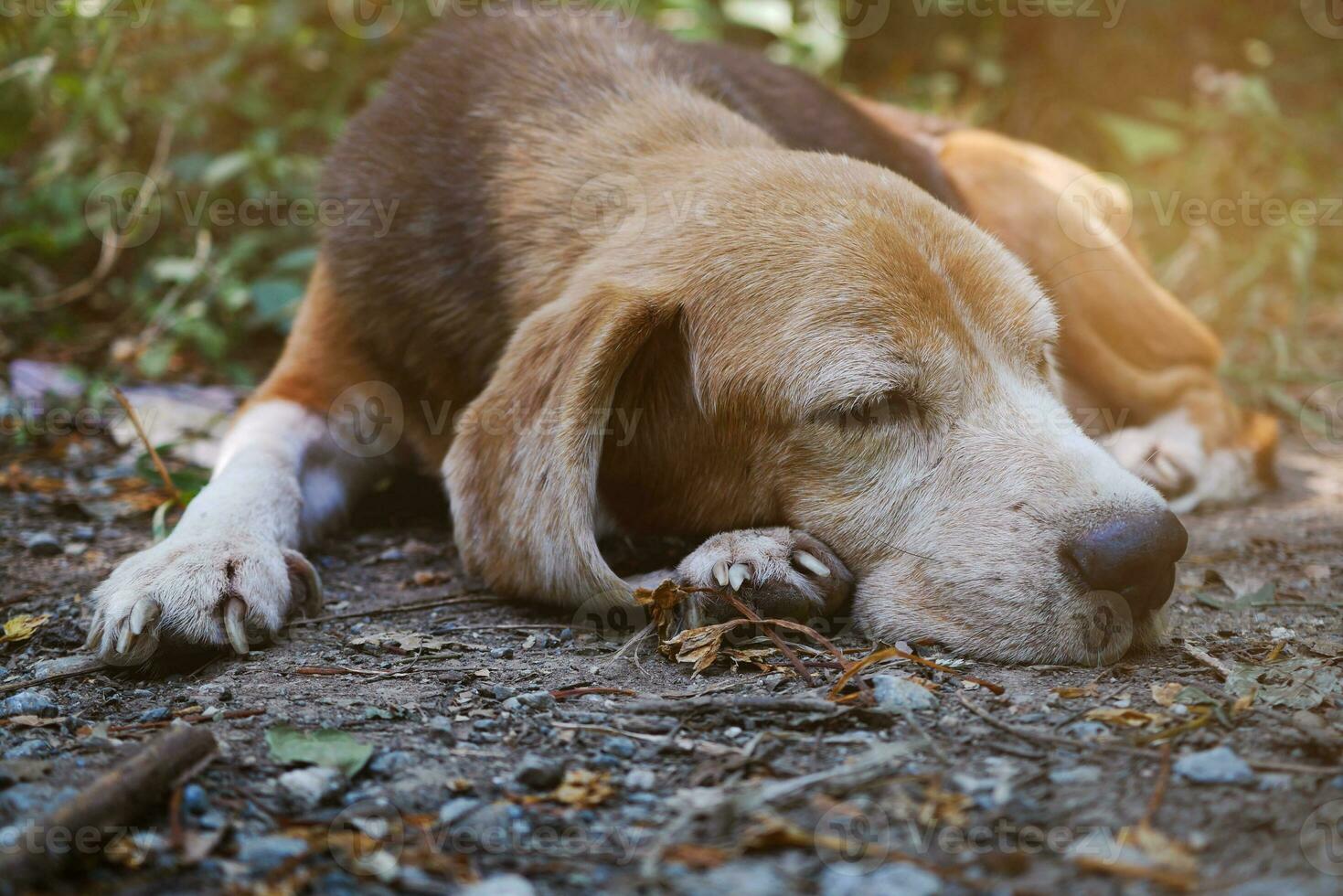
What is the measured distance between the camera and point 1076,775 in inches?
72.9

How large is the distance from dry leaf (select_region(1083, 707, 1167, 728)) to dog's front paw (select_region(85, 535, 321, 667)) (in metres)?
1.73

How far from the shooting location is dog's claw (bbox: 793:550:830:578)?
263 centimetres

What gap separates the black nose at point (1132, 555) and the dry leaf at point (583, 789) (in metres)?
1.07

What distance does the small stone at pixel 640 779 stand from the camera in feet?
6.36

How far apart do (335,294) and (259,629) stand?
1.28 meters

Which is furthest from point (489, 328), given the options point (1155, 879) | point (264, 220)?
point (264, 220)

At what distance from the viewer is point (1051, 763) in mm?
1900

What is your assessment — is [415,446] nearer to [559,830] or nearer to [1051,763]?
[559,830]
